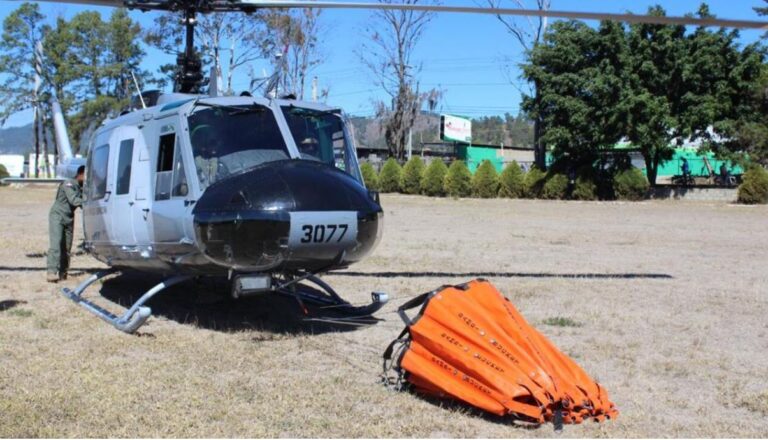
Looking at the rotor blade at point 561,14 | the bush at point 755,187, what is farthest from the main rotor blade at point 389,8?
the bush at point 755,187

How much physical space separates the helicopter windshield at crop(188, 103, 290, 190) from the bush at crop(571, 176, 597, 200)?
30.6 m

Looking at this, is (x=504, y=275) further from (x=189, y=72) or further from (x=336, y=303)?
(x=189, y=72)

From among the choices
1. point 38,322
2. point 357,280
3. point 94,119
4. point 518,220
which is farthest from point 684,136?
point 94,119

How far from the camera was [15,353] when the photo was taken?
635 cm

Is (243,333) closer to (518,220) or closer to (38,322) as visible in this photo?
(38,322)

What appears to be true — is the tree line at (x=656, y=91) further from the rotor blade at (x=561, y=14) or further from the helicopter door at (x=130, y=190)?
the helicopter door at (x=130, y=190)

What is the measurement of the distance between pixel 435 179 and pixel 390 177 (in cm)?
355

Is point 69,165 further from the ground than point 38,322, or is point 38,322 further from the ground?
→ point 69,165

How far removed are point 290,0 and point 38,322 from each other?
172 inches

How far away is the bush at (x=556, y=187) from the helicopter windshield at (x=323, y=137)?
1170 inches

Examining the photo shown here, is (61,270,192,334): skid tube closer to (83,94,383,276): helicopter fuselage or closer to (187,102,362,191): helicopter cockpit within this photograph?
(83,94,383,276): helicopter fuselage

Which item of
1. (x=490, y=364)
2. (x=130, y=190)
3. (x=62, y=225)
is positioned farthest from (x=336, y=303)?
(x=62, y=225)

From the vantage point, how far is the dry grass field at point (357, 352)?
185 inches

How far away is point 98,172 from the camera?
892 cm
